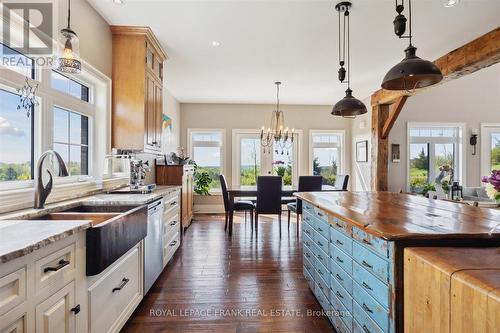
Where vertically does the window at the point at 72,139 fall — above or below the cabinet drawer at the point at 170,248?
above

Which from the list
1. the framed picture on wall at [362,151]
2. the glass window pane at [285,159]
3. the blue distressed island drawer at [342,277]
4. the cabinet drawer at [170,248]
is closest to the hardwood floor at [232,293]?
the cabinet drawer at [170,248]

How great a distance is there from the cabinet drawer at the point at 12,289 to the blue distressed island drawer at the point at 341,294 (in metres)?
1.65

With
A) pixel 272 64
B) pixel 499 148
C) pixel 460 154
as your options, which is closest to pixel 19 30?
pixel 272 64

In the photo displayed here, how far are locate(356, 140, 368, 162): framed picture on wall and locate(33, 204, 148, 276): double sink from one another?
5072 mm

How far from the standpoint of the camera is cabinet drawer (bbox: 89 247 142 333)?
1583 millimetres

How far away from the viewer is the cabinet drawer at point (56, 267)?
1.15 metres

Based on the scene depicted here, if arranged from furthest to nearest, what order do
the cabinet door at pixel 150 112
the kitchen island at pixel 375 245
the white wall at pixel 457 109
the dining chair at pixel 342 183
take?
the white wall at pixel 457 109
the dining chair at pixel 342 183
the cabinet door at pixel 150 112
the kitchen island at pixel 375 245

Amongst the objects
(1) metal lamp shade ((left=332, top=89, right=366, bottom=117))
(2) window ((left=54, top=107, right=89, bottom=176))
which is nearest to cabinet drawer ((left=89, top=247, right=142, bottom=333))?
(2) window ((left=54, top=107, right=89, bottom=176))

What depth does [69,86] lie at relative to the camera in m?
2.52

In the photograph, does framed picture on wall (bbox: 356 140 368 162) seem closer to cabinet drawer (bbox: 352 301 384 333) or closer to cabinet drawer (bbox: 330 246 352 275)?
cabinet drawer (bbox: 330 246 352 275)

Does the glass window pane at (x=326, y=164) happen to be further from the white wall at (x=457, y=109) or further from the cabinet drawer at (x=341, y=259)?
the cabinet drawer at (x=341, y=259)

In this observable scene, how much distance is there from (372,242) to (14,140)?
242 centimetres

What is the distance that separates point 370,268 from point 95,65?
300 cm

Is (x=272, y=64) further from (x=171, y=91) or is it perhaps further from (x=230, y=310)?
(x=230, y=310)
